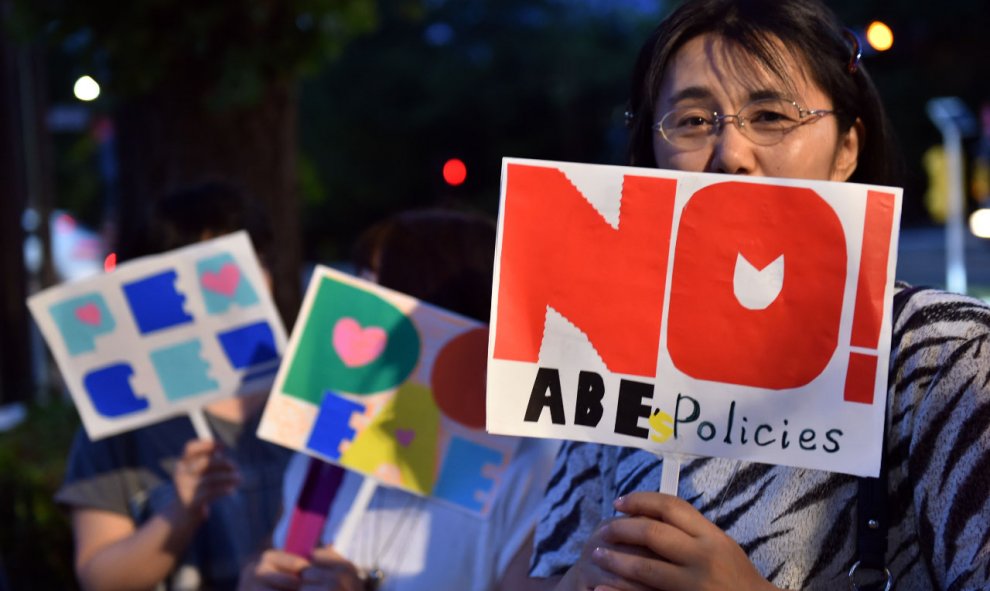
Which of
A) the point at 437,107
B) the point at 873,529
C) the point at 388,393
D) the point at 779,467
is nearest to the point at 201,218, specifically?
the point at 388,393

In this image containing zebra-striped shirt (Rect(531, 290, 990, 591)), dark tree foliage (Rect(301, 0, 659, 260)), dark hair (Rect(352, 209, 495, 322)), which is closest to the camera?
zebra-striped shirt (Rect(531, 290, 990, 591))

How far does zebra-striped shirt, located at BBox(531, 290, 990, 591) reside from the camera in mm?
1398

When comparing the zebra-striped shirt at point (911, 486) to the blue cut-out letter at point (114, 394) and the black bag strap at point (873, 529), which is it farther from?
the blue cut-out letter at point (114, 394)

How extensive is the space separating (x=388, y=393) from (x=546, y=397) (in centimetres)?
81

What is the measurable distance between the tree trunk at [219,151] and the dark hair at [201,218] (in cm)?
208

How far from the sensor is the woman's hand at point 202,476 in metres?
2.65

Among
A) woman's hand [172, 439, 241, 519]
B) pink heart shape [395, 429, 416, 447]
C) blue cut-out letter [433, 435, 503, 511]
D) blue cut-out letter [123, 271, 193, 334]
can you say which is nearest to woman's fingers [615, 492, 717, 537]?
blue cut-out letter [433, 435, 503, 511]

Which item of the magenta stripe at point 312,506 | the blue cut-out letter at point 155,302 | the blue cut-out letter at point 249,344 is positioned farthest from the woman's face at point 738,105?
the blue cut-out letter at point 155,302

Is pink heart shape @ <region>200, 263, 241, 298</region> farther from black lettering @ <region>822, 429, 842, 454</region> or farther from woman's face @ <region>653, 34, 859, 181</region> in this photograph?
black lettering @ <region>822, 429, 842, 454</region>

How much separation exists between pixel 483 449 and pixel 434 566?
0.25 meters

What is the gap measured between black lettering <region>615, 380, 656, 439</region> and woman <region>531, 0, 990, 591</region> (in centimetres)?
13

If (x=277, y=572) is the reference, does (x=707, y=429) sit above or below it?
above

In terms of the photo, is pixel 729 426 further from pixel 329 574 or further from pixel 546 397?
pixel 329 574

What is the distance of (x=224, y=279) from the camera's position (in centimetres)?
275
